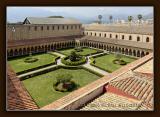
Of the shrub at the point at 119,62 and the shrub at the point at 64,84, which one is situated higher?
the shrub at the point at 119,62

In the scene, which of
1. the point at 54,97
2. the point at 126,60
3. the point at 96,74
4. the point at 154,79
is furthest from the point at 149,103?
the point at 126,60

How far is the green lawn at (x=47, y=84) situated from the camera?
34.1 feet

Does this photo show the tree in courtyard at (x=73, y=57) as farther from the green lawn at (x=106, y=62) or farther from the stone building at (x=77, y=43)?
the green lawn at (x=106, y=62)

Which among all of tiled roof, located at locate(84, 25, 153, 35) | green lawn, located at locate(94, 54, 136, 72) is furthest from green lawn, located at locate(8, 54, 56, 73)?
tiled roof, located at locate(84, 25, 153, 35)

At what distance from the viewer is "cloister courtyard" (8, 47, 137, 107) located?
36.3 feet

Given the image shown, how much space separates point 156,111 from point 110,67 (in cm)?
1094

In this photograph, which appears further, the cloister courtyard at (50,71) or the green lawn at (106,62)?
the green lawn at (106,62)

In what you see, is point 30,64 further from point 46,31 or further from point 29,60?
point 46,31

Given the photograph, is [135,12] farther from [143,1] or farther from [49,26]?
[49,26]

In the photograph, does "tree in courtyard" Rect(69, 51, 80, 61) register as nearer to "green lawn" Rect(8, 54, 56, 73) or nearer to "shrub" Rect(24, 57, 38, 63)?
"green lawn" Rect(8, 54, 56, 73)

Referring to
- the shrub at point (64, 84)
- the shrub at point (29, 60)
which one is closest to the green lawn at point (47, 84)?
the shrub at point (64, 84)

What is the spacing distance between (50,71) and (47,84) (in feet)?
7.90

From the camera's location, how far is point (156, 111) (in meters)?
5.25

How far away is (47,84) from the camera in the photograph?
11.8 metres
